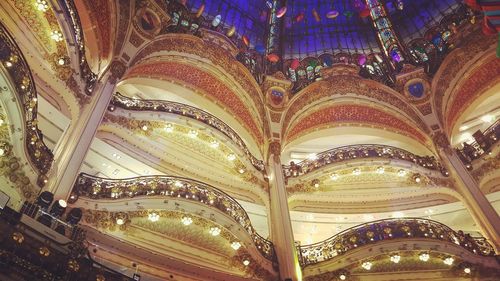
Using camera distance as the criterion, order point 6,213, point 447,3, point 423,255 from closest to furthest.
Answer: point 6,213 → point 423,255 → point 447,3

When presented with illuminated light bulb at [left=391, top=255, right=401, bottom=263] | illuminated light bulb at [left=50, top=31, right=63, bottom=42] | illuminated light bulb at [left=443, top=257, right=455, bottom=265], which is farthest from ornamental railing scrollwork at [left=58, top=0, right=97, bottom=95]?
illuminated light bulb at [left=443, top=257, right=455, bottom=265]

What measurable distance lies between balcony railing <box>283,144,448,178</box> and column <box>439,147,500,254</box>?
21.1 inches

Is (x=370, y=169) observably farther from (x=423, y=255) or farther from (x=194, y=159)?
(x=194, y=159)

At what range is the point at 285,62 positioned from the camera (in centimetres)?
1538

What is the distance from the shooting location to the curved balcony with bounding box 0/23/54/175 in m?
6.52

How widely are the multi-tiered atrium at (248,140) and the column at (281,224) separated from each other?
45 millimetres

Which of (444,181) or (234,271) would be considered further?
(444,181)

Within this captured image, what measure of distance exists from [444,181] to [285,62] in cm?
723

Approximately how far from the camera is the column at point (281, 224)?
8.76 m

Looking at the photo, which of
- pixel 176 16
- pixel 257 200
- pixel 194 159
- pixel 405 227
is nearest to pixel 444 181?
pixel 405 227

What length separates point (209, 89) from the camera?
13227 millimetres

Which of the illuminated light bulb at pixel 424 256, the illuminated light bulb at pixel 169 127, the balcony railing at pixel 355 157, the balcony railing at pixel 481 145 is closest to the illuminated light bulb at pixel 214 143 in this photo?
the illuminated light bulb at pixel 169 127

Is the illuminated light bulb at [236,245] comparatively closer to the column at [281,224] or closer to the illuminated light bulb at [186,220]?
the column at [281,224]

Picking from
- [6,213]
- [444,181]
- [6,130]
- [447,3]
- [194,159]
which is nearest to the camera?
[6,213]
